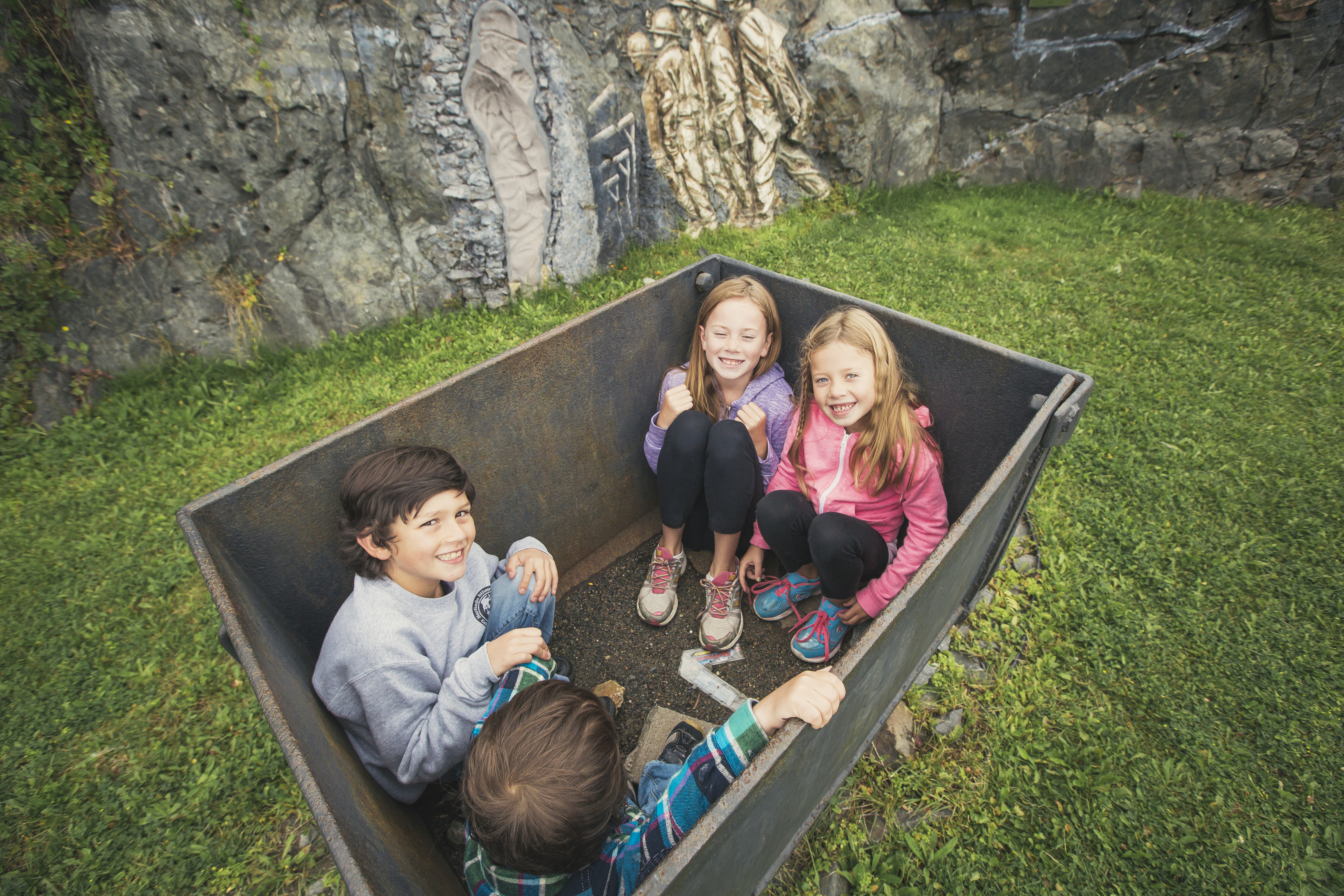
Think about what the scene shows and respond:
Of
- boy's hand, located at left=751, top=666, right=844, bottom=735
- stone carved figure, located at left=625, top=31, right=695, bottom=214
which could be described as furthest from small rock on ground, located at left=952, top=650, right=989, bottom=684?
stone carved figure, located at left=625, top=31, right=695, bottom=214

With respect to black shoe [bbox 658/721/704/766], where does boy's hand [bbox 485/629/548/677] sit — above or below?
above

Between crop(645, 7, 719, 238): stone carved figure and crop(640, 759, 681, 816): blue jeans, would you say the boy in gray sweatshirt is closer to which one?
crop(640, 759, 681, 816): blue jeans

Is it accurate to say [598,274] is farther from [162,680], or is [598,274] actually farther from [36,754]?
[36,754]

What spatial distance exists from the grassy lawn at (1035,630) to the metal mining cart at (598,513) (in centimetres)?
48

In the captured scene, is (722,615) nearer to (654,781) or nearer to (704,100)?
(654,781)

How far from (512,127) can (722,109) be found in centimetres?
197

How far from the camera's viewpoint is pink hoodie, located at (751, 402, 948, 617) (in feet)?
6.77

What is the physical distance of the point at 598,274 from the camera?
4648mm

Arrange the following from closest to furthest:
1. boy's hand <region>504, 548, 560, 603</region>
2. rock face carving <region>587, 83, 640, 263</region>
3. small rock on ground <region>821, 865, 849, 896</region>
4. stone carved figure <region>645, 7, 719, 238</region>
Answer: small rock on ground <region>821, 865, 849, 896</region> < boy's hand <region>504, 548, 560, 603</region> < rock face carving <region>587, 83, 640, 263</region> < stone carved figure <region>645, 7, 719, 238</region>

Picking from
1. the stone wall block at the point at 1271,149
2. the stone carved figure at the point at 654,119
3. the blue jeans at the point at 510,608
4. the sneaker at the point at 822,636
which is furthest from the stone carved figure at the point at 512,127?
the stone wall block at the point at 1271,149

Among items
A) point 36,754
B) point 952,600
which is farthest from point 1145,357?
point 36,754

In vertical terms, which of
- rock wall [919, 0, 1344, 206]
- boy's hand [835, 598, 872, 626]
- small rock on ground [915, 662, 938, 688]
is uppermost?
rock wall [919, 0, 1344, 206]

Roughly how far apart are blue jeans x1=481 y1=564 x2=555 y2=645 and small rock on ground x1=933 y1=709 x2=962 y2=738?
1.44 metres

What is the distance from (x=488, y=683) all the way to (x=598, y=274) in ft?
12.0
